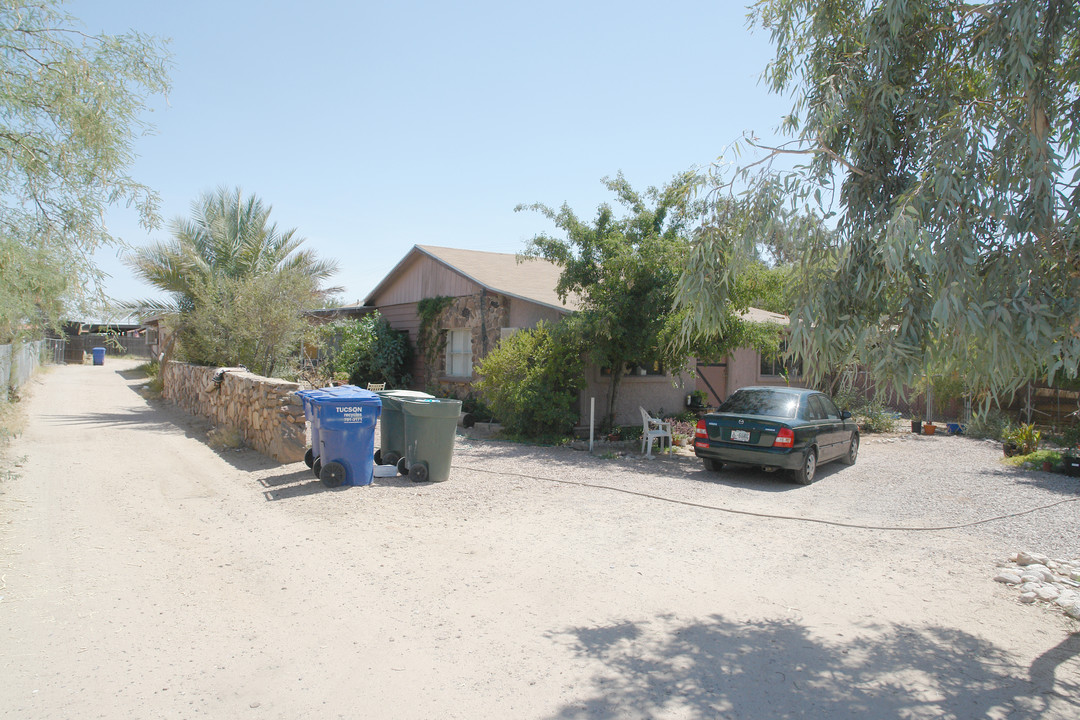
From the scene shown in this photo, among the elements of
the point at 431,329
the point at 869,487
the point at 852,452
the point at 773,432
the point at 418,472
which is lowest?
the point at 869,487

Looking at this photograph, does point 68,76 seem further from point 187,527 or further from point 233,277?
point 233,277

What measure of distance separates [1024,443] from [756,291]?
589cm

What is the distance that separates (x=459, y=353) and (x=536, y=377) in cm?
491

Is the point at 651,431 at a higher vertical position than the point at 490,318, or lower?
lower

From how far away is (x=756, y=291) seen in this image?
40.2ft

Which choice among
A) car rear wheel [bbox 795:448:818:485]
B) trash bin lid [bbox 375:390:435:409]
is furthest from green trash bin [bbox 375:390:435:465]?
car rear wheel [bbox 795:448:818:485]

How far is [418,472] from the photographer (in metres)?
8.84

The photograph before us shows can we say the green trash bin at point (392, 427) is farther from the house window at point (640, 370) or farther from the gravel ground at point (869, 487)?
the house window at point (640, 370)

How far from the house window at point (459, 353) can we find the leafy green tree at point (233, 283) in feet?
11.5

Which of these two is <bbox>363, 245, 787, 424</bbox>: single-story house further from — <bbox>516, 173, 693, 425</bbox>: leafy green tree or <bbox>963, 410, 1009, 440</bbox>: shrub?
<bbox>963, 410, 1009, 440</bbox>: shrub

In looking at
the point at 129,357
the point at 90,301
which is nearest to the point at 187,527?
the point at 90,301

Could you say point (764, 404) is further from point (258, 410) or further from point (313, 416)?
point (258, 410)

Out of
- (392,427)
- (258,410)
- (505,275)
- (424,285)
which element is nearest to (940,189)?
(392,427)

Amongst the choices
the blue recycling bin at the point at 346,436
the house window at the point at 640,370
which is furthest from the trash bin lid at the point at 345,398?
the house window at the point at 640,370
